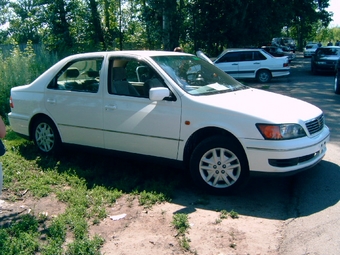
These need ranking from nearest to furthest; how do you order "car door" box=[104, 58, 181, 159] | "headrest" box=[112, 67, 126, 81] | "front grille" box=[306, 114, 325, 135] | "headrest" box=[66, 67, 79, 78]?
"front grille" box=[306, 114, 325, 135], "car door" box=[104, 58, 181, 159], "headrest" box=[112, 67, 126, 81], "headrest" box=[66, 67, 79, 78]

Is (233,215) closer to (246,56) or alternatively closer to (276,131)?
(276,131)

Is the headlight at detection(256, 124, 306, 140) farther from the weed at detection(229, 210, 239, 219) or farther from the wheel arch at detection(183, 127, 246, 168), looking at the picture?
the weed at detection(229, 210, 239, 219)

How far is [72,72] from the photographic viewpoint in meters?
6.50

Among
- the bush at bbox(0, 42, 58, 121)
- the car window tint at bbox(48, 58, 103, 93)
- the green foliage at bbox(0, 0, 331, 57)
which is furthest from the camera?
the green foliage at bbox(0, 0, 331, 57)

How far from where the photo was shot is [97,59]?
625cm

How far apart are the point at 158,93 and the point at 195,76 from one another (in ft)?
2.88

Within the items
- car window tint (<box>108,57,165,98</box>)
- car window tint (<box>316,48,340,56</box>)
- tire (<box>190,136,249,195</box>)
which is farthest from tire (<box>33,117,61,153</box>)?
car window tint (<box>316,48,340,56</box>)

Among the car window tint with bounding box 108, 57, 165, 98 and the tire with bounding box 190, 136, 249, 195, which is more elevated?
the car window tint with bounding box 108, 57, 165, 98

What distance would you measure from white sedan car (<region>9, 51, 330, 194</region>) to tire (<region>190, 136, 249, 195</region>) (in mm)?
12

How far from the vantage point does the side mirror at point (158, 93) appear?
514cm

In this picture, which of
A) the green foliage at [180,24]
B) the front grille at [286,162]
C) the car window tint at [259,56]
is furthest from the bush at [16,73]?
the car window tint at [259,56]

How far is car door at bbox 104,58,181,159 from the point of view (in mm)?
5336

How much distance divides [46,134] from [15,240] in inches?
117

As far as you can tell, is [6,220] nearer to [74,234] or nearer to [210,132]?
[74,234]
